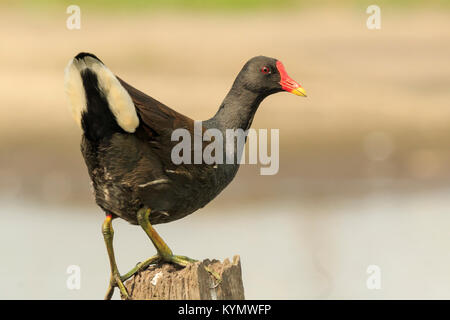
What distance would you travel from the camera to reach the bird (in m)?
5.16

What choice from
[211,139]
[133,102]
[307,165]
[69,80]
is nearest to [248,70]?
[211,139]

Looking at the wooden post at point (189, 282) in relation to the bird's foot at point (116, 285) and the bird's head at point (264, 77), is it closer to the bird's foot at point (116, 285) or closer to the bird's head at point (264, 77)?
the bird's foot at point (116, 285)

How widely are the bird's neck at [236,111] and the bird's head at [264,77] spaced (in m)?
0.06

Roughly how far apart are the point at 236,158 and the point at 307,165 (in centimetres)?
592

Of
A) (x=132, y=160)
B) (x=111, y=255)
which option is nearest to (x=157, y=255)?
(x=111, y=255)

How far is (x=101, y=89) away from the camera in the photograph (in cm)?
514

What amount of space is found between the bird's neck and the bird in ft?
0.43

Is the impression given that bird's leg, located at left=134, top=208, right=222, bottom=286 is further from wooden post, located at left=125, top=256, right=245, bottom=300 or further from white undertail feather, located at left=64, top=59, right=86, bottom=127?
white undertail feather, located at left=64, top=59, right=86, bottom=127

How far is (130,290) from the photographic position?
5.66 meters

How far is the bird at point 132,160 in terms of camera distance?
16.9ft

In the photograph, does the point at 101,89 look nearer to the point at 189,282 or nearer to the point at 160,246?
the point at 160,246

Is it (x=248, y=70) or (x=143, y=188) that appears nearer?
(x=143, y=188)
